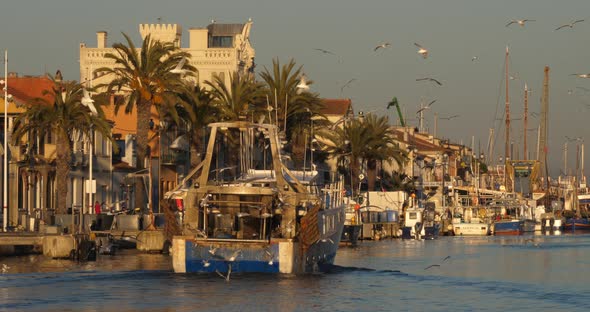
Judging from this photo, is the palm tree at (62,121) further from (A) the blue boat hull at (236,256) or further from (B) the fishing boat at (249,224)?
(A) the blue boat hull at (236,256)

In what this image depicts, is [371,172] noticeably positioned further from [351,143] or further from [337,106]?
[337,106]

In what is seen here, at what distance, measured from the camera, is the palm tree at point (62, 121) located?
74.1m

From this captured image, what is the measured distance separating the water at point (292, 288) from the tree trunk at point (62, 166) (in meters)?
9.38

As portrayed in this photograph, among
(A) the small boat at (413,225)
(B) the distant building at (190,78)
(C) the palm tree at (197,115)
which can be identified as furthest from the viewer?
(A) the small boat at (413,225)

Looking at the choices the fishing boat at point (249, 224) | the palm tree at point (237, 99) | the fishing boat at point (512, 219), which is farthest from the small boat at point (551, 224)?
the fishing boat at point (249, 224)

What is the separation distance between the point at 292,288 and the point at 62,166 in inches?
1221

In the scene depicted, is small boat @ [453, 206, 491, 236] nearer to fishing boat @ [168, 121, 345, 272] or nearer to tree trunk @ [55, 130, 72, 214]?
tree trunk @ [55, 130, 72, 214]

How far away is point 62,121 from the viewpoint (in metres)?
74.2

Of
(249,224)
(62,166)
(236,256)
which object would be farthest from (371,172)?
(236,256)

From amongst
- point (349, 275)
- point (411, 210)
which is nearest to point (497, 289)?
point (349, 275)

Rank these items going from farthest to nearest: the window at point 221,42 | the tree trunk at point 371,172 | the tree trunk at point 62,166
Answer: the window at point 221,42 < the tree trunk at point 371,172 < the tree trunk at point 62,166

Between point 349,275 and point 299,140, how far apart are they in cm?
4008

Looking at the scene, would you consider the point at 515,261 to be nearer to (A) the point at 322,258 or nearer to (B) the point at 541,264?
(B) the point at 541,264

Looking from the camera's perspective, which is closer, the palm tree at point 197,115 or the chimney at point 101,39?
the palm tree at point 197,115
